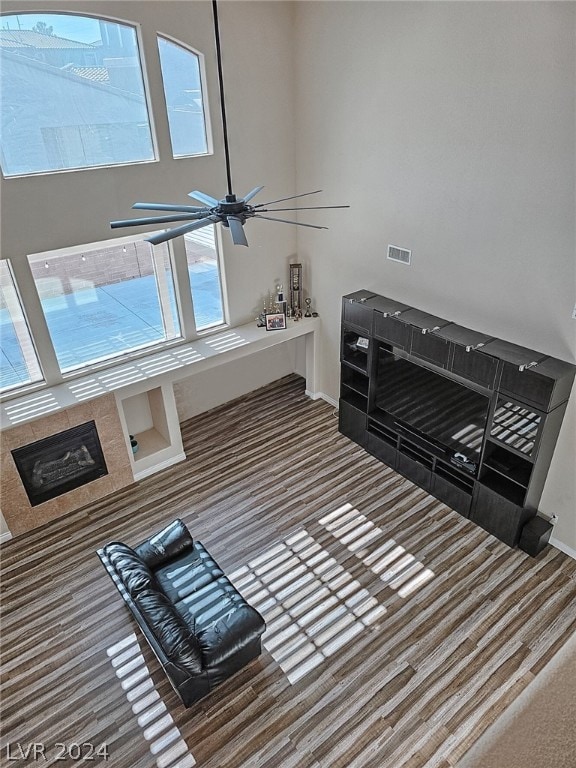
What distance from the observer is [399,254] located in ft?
20.0

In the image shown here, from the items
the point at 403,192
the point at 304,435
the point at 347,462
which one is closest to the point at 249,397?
the point at 304,435

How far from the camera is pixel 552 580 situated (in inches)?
204

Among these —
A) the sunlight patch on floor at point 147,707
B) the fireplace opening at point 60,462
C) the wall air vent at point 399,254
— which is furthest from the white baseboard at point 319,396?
the sunlight patch on floor at point 147,707

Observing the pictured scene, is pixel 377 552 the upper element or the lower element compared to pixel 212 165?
lower

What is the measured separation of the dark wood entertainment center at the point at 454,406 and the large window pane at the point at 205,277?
182cm

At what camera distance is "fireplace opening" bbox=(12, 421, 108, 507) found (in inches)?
223

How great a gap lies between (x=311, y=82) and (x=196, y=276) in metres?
2.75

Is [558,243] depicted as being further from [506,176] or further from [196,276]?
[196,276]

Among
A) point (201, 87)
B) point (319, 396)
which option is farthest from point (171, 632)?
point (201, 87)

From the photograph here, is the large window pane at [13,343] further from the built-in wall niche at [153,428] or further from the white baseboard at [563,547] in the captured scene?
the white baseboard at [563,547]

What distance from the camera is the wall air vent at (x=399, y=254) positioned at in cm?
601

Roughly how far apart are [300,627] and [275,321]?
13.0 ft

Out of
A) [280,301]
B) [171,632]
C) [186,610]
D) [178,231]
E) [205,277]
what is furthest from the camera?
[280,301]

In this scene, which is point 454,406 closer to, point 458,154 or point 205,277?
point 458,154
